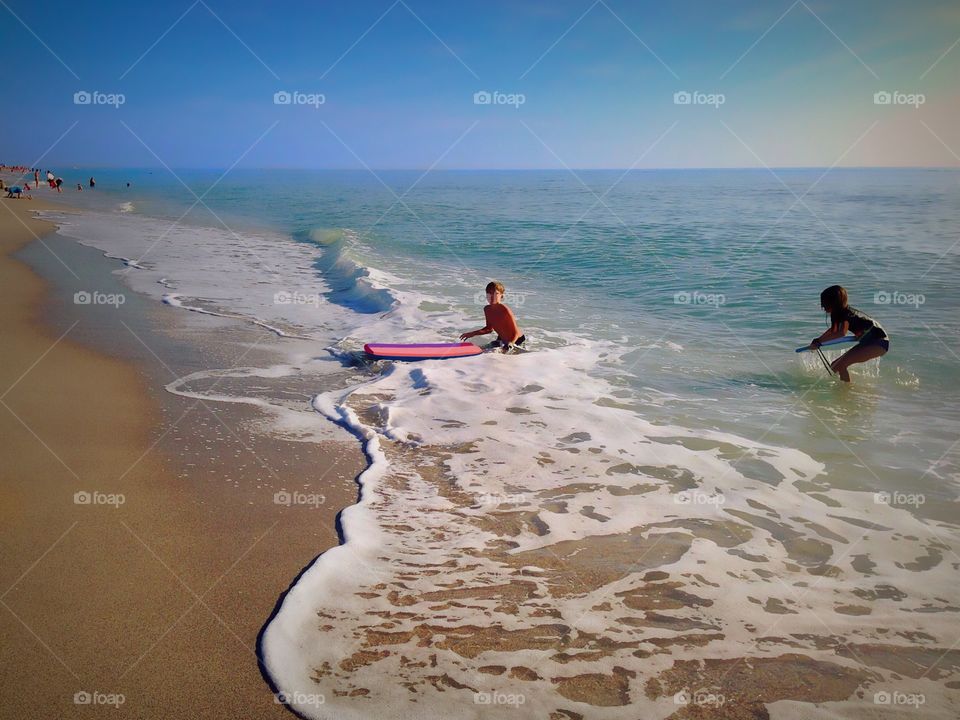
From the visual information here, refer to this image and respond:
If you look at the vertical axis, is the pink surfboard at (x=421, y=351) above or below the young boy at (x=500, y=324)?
below

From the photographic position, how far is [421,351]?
9375 mm

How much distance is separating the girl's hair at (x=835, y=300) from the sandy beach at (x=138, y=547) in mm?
6893

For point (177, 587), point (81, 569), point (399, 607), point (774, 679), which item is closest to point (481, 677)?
point (399, 607)

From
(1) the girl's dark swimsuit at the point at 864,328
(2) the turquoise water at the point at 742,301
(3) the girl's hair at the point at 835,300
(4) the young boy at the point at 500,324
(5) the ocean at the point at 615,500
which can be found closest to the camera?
(5) the ocean at the point at 615,500

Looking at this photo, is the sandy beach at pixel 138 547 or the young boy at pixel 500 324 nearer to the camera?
the sandy beach at pixel 138 547

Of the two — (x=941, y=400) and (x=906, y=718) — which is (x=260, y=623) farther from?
(x=941, y=400)

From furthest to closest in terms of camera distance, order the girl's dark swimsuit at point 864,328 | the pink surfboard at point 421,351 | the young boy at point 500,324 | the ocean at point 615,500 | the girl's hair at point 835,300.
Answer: the young boy at point 500,324 → the pink surfboard at point 421,351 → the girl's hair at point 835,300 → the girl's dark swimsuit at point 864,328 → the ocean at point 615,500

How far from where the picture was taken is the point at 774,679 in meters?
3.33

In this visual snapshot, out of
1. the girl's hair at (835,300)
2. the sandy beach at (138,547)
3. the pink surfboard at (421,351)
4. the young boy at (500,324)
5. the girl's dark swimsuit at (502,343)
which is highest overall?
the girl's hair at (835,300)

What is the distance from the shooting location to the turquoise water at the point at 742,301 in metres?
7.10

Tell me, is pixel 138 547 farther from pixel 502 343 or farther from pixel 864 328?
pixel 864 328

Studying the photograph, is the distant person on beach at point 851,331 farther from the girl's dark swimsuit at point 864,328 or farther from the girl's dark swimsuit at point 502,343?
the girl's dark swimsuit at point 502,343

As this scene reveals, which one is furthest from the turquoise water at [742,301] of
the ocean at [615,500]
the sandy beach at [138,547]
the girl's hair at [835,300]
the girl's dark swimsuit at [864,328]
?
the sandy beach at [138,547]

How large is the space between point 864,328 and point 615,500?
5.44 metres
